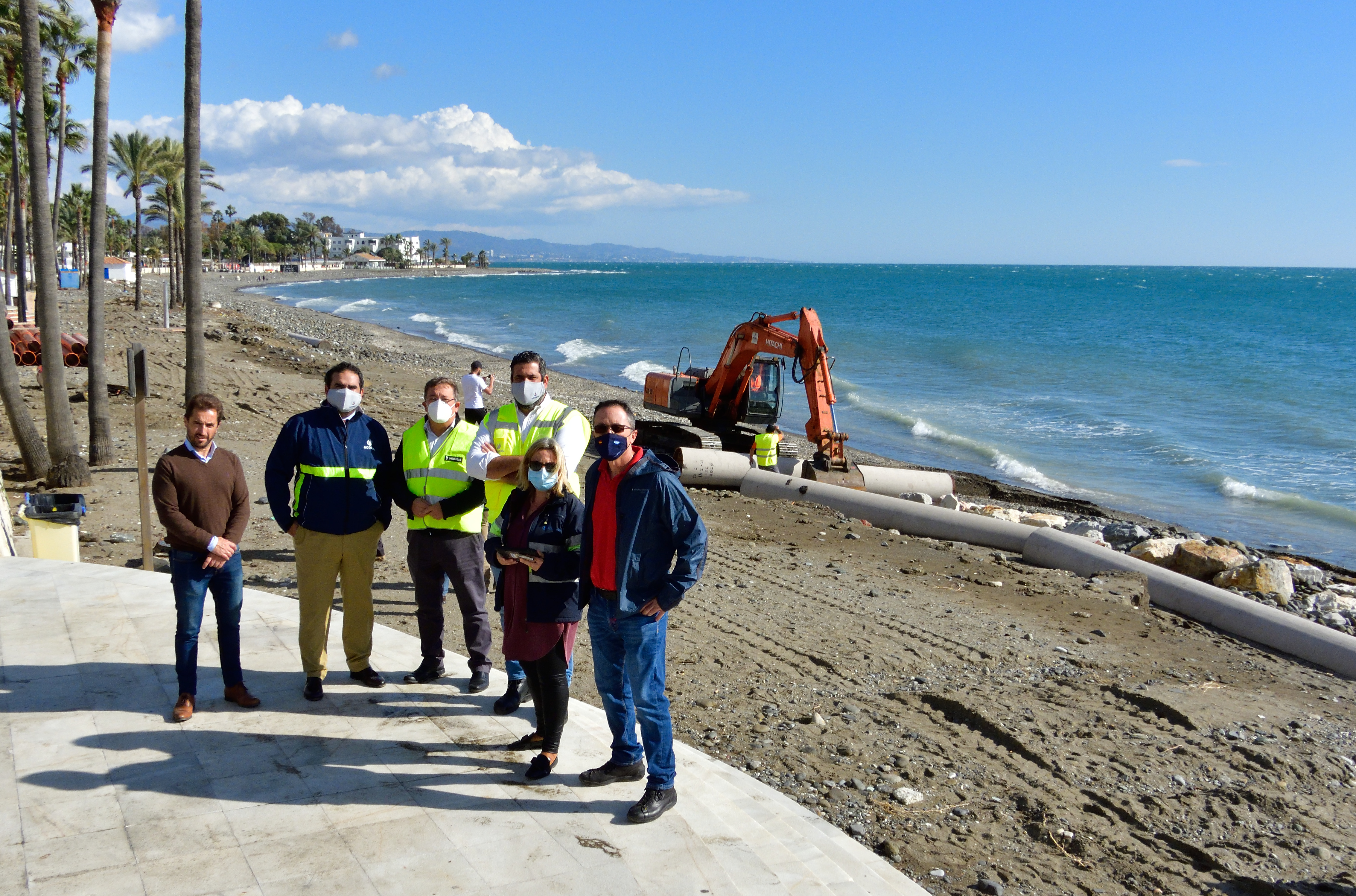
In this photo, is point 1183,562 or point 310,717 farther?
point 1183,562

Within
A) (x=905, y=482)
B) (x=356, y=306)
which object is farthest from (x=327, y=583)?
(x=356, y=306)

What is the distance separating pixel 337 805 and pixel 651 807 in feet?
4.43

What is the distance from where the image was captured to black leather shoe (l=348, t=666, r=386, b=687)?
5535 mm

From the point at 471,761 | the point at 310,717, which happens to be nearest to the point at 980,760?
the point at 471,761

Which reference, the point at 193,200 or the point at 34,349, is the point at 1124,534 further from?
the point at 34,349

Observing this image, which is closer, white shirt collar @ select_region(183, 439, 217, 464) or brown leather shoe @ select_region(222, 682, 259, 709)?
white shirt collar @ select_region(183, 439, 217, 464)

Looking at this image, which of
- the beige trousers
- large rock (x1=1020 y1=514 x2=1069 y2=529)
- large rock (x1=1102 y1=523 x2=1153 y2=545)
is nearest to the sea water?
large rock (x1=1020 y1=514 x2=1069 y2=529)

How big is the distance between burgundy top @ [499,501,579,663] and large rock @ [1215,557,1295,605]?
9.51m

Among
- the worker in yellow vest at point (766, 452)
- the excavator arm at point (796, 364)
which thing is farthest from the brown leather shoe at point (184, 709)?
the worker in yellow vest at point (766, 452)

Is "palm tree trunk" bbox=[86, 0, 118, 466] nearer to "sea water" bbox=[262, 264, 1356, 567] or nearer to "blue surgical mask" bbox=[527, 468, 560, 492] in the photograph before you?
"blue surgical mask" bbox=[527, 468, 560, 492]

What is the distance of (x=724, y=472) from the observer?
15016mm

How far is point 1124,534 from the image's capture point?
1345 cm

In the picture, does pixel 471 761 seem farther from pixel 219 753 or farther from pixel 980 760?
pixel 980 760

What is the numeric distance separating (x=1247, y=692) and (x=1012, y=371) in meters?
34.0
